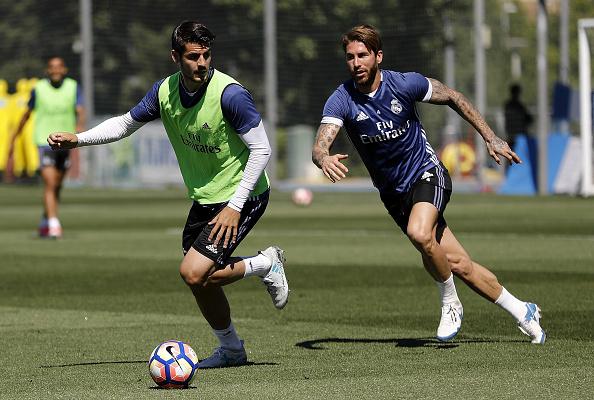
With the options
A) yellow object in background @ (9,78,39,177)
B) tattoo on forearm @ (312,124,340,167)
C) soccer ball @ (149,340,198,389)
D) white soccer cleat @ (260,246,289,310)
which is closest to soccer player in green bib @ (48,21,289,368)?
white soccer cleat @ (260,246,289,310)

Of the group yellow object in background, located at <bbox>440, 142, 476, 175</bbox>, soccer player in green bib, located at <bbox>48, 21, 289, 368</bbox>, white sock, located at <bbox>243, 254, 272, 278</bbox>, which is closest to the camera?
soccer player in green bib, located at <bbox>48, 21, 289, 368</bbox>

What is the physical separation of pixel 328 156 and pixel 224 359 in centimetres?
134

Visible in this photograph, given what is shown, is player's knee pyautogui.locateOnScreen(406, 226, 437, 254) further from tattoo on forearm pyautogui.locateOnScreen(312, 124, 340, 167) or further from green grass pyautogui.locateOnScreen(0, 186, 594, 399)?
tattoo on forearm pyautogui.locateOnScreen(312, 124, 340, 167)

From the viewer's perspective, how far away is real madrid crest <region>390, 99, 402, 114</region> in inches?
361

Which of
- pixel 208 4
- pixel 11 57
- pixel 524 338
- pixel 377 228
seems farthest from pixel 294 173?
pixel 524 338

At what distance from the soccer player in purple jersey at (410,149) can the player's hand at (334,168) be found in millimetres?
450

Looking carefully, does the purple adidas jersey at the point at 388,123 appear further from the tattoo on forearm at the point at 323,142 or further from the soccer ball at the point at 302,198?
the soccer ball at the point at 302,198

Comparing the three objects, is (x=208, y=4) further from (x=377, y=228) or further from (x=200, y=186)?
(x=200, y=186)

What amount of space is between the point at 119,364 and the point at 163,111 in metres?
1.49

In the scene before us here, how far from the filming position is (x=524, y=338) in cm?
940

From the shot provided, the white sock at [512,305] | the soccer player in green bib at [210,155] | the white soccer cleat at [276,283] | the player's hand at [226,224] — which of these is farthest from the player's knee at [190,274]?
the white sock at [512,305]

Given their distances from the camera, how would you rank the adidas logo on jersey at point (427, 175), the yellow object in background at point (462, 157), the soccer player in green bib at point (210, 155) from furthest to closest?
1. the yellow object in background at point (462, 157)
2. the adidas logo on jersey at point (427, 175)
3. the soccer player in green bib at point (210, 155)

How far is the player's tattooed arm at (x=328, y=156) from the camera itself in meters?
8.30

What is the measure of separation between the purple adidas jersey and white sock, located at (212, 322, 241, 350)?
1.51 metres
